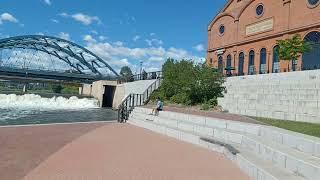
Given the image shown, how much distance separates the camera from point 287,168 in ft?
21.3

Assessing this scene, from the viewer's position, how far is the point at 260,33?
41.6 meters

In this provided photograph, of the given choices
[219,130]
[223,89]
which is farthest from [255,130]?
[223,89]

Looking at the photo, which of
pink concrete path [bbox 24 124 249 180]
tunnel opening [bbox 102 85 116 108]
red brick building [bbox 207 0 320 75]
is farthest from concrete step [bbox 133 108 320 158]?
tunnel opening [bbox 102 85 116 108]

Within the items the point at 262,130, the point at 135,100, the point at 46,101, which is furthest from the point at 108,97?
the point at 262,130

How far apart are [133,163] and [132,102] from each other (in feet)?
54.1

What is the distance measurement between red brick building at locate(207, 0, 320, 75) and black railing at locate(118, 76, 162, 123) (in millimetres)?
6540

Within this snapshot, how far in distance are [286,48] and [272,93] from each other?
16740mm

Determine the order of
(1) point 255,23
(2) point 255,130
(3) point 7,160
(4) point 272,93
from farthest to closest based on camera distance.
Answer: (1) point 255,23
(4) point 272,93
(2) point 255,130
(3) point 7,160

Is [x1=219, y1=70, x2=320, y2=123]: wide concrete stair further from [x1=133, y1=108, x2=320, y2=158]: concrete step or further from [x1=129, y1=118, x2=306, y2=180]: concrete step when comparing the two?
[x1=129, y1=118, x2=306, y2=180]: concrete step

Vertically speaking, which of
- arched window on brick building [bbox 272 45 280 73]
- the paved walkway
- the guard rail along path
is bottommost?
the paved walkway

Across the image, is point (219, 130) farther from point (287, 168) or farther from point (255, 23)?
point (255, 23)

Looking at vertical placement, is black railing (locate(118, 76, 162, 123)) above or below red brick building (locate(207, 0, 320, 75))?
below

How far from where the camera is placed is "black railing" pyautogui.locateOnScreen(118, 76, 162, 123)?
803 inches

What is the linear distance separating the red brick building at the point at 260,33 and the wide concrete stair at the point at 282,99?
→ 12802 mm
